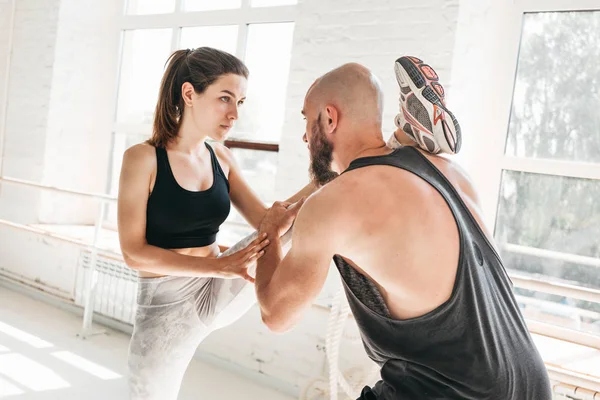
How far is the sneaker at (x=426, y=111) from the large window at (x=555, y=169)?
165cm

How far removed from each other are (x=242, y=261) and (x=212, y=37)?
9.83 feet

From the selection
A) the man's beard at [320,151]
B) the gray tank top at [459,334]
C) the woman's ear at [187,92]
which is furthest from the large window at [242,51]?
the gray tank top at [459,334]

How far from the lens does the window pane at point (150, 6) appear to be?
15.5 feet

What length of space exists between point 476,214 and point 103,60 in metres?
4.46

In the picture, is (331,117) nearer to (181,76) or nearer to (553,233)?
(181,76)

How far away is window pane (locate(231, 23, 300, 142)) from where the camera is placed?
13.0 ft

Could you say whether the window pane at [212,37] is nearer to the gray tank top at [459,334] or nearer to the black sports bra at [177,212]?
the black sports bra at [177,212]

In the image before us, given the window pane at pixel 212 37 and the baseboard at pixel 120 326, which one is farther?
the window pane at pixel 212 37

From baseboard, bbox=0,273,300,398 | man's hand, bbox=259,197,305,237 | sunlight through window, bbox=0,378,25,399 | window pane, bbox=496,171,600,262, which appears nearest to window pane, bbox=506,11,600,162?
window pane, bbox=496,171,600,262

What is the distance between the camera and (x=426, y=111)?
1322 millimetres

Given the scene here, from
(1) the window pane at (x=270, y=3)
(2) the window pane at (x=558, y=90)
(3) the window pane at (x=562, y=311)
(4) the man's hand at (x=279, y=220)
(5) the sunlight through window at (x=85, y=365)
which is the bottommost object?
(5) the sunlight through window at (x=85, y=365)

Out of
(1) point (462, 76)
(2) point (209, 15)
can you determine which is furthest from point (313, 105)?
(2) point (209, 15)

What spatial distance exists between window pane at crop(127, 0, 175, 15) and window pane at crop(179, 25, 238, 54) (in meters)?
0.30

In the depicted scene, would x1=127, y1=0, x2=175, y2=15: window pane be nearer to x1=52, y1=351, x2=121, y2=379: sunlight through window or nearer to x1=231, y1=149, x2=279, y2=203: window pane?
x1=231, y1=149, x2=279, y2=203: window pane
